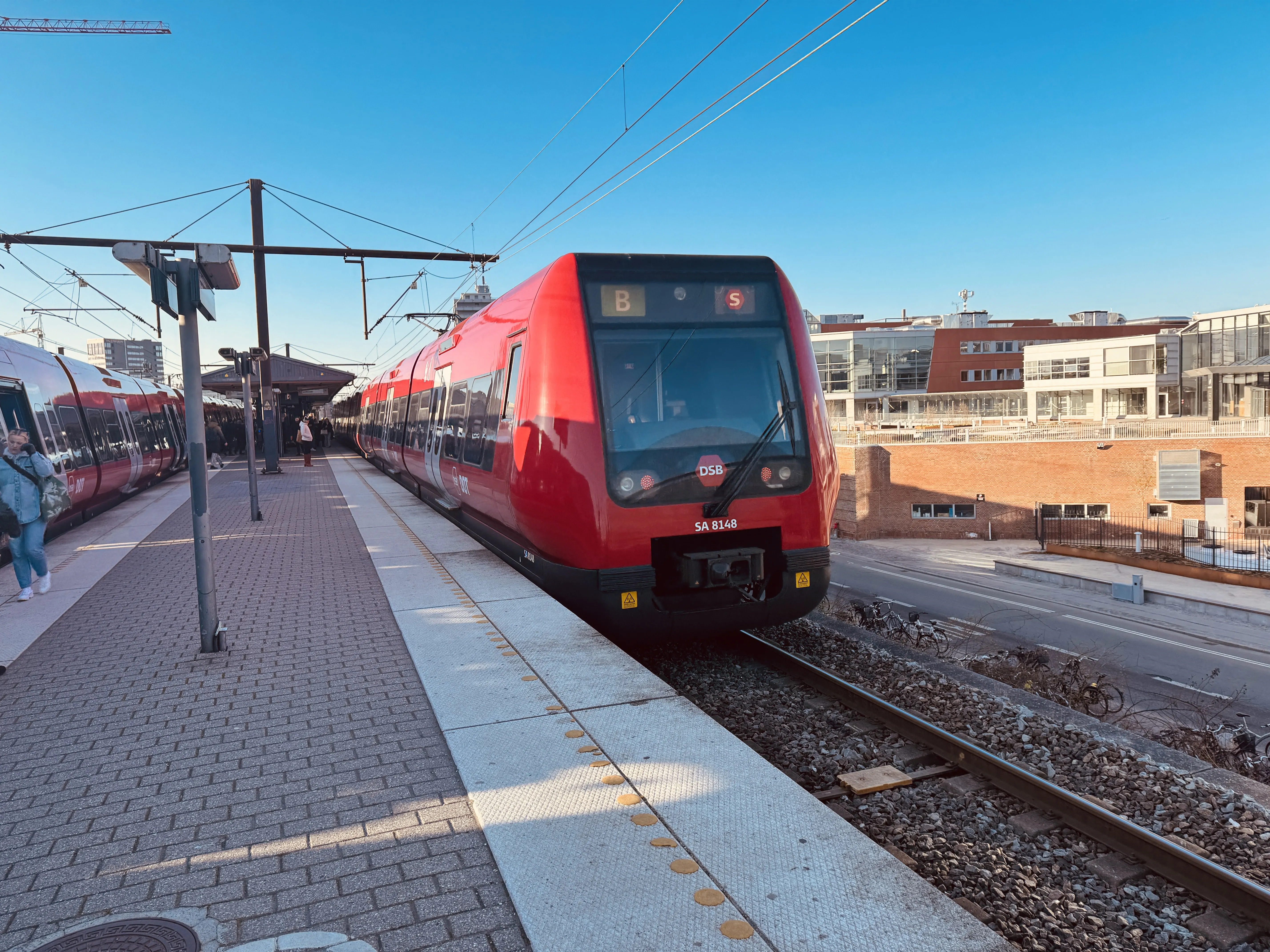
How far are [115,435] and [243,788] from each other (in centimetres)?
1646

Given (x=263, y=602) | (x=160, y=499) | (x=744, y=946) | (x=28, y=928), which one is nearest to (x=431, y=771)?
(x=28, y=928)

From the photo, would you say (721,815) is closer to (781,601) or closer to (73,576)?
(781,601)

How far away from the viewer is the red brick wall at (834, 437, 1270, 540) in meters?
36.2

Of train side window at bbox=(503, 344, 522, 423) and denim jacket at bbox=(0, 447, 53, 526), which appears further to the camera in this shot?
denim jacket at bbox=(0, 447, 53, 526)

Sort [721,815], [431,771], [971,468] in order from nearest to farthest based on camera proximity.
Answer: [721,815] → [431,771] → [971,468]

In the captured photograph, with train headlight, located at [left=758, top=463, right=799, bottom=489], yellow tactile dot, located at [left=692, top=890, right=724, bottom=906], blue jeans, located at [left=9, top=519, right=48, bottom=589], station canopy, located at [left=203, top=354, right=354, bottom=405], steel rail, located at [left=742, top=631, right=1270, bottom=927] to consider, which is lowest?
steel rail, located at [left=742, top=631, right=1270, bottom=927]

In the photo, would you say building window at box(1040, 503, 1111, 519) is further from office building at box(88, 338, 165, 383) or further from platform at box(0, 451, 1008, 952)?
office building at box(88, 338, 165, 383)

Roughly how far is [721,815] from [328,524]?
431 inches

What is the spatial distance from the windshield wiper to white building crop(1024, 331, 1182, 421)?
53217 millimetres

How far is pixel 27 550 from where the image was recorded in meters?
7.59

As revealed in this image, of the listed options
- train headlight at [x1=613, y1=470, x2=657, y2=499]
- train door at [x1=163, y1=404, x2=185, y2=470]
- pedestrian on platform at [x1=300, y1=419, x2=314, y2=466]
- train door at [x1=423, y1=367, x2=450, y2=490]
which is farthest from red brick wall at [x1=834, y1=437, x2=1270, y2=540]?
train headlight at [x1=613, y1=470, x2=657, y2=499]

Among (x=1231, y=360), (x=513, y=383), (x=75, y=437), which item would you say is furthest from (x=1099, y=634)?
(x=1231, y=360)

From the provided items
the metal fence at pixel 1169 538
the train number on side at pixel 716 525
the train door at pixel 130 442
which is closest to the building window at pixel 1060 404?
the metal fence at pixel 1169 538

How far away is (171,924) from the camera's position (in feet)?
8.96
